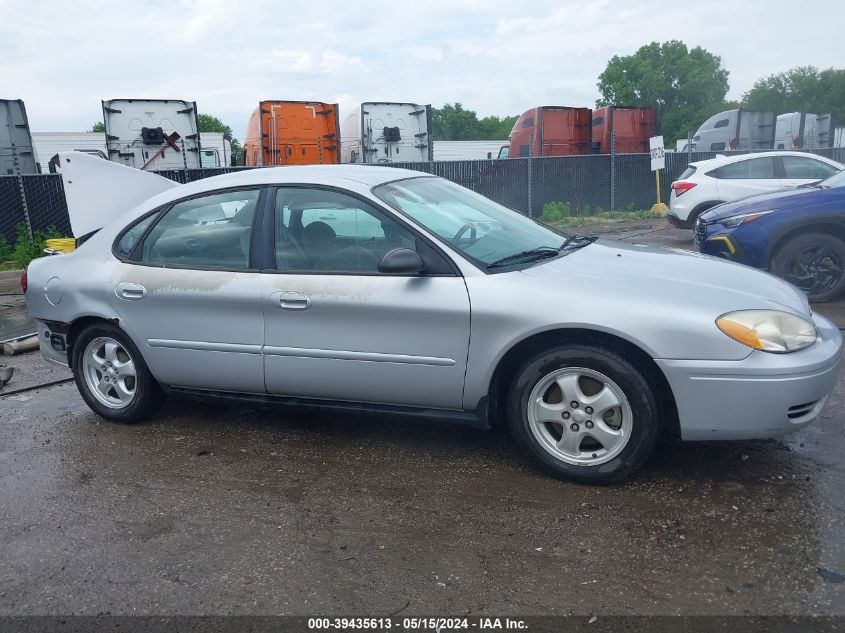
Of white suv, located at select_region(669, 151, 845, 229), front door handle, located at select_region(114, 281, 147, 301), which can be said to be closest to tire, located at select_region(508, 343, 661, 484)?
front door handle, located at select_region(114, 281, 147, 301)

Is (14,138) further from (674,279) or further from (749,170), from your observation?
(674,279)

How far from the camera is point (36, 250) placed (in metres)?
12.5

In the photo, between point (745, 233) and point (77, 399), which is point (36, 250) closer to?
point (77, 399)

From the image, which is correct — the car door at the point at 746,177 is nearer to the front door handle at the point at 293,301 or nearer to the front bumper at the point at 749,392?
the front bumper at the point at 749,392

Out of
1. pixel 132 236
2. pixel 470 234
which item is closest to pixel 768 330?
pixel 470 234

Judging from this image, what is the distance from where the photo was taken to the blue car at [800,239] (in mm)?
7062

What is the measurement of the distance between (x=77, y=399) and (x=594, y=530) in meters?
3.90

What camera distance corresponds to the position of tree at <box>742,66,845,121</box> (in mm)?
48906

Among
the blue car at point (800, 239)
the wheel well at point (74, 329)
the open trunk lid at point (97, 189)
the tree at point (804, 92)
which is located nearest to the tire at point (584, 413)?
the wheel well at point (74, 329)

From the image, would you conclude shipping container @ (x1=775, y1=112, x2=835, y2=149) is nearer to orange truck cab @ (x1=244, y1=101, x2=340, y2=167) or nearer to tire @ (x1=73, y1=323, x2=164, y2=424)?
orange truck cab @ (x1=244, y1=101, x2=340, y2=167)

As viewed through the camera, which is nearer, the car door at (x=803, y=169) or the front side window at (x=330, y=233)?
the front side window at (x=330, y=233)

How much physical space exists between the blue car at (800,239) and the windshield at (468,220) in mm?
3413

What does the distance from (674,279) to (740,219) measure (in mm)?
4176

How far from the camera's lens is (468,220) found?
421 cm
